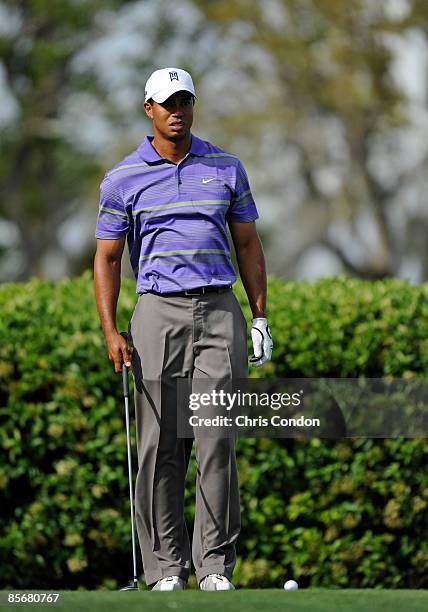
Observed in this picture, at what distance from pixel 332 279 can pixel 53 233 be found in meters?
26.5

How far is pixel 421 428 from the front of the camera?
730cm

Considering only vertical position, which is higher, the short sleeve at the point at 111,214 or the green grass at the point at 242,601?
the short sleeve at the point at 111,214

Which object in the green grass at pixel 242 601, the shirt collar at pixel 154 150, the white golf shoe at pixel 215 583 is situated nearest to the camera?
the green grass at pixel 242 601

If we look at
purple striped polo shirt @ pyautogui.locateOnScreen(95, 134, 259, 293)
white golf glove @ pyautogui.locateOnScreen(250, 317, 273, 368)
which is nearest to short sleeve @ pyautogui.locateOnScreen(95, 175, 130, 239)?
purple striped polo shirt @ pyautogui.locateOnScreen(95, 134, 259, 293)

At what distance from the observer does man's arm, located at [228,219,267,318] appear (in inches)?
234

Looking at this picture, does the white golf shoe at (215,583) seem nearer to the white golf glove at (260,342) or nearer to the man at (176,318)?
the man at (176,318)

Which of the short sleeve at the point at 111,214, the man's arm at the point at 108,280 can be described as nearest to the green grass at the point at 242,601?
the man's arm at the point at 108,280

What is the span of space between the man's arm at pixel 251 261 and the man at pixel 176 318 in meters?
0.13

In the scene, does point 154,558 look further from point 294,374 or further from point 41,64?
point 41,64

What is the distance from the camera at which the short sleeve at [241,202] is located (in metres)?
5.85

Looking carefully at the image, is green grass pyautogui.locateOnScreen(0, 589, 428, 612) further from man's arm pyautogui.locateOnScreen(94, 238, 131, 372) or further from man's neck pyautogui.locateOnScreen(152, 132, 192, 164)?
man's neck pyautogui.locateOnScreen(152, 132, 192, 164)

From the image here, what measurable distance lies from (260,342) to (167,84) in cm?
123

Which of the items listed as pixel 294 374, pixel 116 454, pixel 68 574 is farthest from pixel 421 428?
pixel 68 574

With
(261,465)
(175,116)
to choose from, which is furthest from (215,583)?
(175,116)
